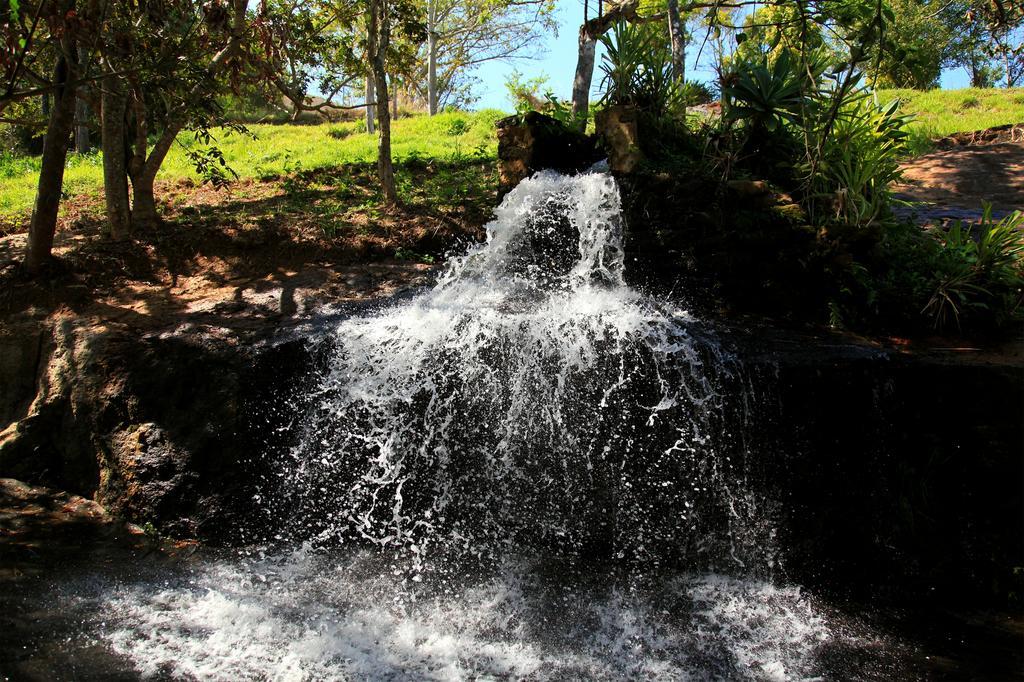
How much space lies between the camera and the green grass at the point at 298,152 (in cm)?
1134

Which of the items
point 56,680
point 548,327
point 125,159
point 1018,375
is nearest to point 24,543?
point 56,680

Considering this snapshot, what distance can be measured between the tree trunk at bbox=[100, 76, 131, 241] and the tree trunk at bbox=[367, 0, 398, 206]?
9.15ft

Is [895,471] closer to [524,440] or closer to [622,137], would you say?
[524,440]

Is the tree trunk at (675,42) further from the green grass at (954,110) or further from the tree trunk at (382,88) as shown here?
the green grass at (954,110)

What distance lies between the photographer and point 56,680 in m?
3.69

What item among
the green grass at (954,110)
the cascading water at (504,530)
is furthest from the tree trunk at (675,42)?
the green grass at (954,110)

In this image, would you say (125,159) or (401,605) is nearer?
(401,605)

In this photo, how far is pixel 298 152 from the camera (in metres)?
13.6

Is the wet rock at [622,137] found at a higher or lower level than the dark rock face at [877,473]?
higher

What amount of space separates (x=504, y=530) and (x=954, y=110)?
12353mm

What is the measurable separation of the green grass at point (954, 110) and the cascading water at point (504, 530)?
6.86 metres

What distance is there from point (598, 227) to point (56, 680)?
5.33 meters

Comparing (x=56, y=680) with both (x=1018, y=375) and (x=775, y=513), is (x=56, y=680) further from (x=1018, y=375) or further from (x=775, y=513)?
(x=1018, y=375)

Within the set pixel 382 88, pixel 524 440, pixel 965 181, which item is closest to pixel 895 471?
pixel 524 440
